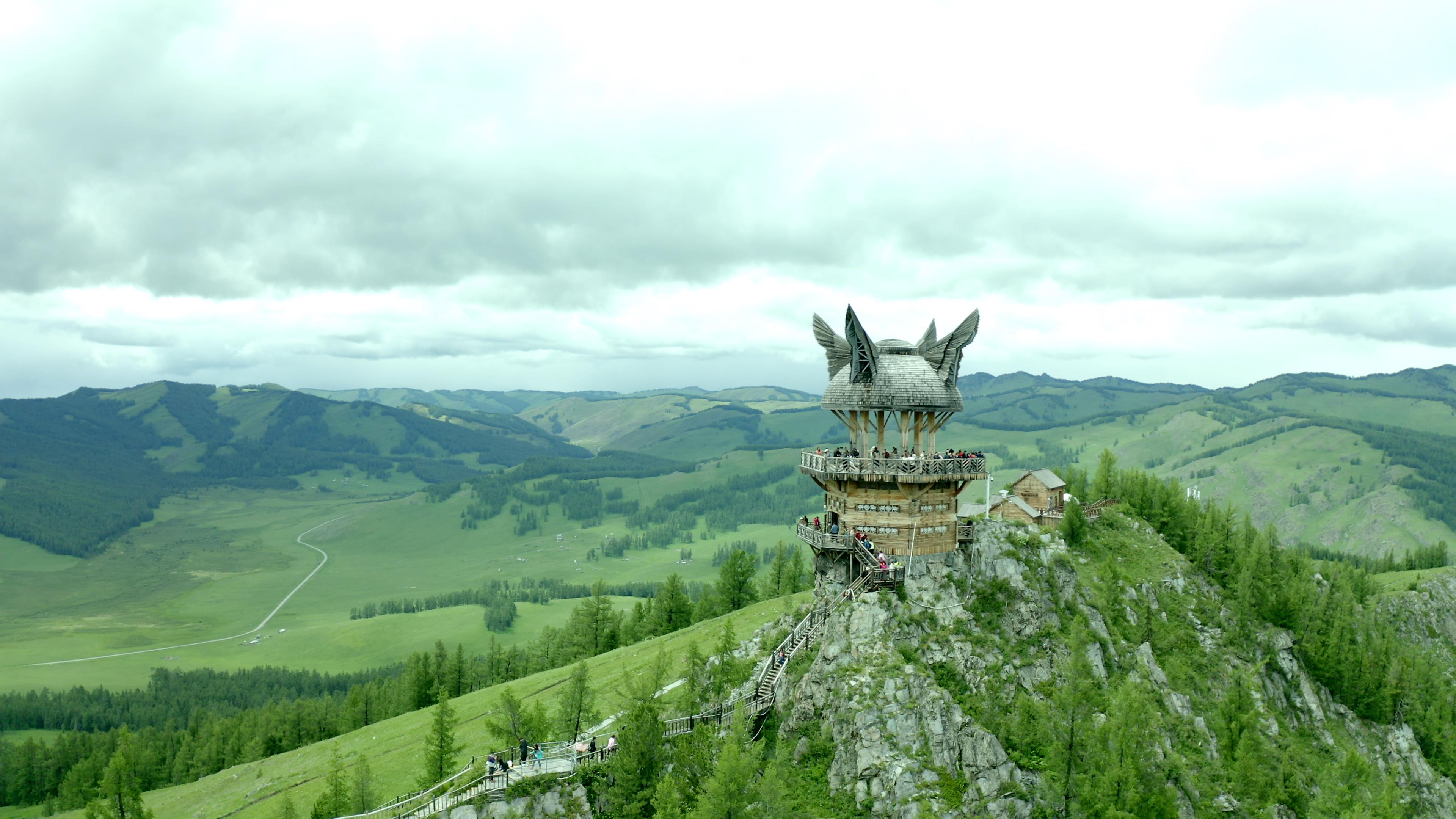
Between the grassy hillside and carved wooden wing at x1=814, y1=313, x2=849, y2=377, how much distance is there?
34.7 metres

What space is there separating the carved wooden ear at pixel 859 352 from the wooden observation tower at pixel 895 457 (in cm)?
6

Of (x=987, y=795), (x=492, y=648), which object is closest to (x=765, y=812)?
(x=987, y=795)

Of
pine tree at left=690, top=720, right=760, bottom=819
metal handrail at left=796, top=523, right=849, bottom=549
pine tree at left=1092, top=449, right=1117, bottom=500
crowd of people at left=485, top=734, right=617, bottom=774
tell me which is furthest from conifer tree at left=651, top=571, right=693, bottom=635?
pine tree at left=690, top=720, right=760, bottom=819

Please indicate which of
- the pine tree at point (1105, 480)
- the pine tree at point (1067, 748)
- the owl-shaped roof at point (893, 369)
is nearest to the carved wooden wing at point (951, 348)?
the owl-shaped roof at point (893, 369)

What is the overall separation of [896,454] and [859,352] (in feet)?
27.0

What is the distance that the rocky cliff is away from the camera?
43.9 metres

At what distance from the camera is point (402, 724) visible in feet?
342

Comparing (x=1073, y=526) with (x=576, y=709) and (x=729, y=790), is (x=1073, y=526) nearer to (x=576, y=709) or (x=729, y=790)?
(x=729, y=790)

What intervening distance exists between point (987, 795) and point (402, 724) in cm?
8694

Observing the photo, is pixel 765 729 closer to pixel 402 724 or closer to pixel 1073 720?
pixel 1073 720

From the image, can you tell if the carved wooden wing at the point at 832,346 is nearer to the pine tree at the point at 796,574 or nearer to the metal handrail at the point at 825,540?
the metal handrail at the point at 825,540

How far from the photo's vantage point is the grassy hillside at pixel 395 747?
3110 inches

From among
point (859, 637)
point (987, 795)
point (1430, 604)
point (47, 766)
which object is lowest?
point (47, 766)

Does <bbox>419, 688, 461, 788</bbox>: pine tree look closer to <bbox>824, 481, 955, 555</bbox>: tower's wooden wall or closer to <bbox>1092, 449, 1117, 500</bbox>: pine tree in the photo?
<bbox>824, 481, 955, 555</bbox>: tower's wooden wall
